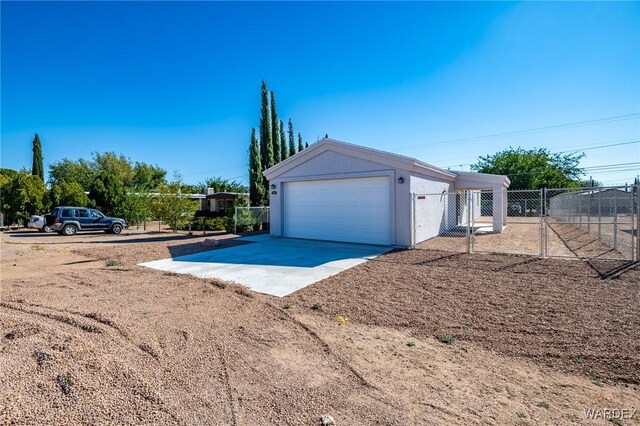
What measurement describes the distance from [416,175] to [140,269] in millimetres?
9055

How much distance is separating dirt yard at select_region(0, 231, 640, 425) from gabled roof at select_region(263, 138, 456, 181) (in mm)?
5083

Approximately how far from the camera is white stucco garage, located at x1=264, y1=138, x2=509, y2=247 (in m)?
11.1

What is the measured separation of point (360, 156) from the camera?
11812 millimetres

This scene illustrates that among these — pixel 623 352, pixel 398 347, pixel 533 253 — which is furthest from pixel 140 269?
pixel 533 253

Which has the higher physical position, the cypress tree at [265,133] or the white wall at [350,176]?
the cypress tree at [265,133]

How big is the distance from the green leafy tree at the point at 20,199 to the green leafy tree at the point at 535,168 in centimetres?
4105

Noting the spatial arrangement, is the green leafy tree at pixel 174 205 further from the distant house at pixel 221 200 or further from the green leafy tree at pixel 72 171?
the green leafy tree at pixel 72 171

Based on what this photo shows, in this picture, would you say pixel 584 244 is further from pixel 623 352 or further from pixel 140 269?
pixel 140 269

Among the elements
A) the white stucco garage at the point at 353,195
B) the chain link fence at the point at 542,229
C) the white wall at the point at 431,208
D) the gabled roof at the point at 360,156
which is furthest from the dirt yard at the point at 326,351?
the white wall at the point at 431,208

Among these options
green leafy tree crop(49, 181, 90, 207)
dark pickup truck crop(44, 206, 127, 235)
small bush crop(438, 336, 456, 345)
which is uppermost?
green leafy tree crop(49, 181, 90, 207)

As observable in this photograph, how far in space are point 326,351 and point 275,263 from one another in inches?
209

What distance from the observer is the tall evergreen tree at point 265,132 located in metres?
22.9

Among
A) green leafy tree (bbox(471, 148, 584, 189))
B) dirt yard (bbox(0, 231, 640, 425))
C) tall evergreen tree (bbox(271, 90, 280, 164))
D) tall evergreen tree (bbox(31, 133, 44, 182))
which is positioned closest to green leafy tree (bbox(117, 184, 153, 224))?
tall evergreen tree (bbox(271, 90, 280, 164))

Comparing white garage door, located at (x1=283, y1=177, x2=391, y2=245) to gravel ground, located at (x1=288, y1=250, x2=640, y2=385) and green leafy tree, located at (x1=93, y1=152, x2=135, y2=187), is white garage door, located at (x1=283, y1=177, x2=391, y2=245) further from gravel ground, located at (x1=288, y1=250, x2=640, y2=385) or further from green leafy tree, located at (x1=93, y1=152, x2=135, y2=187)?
green leafy tree, located at (x1=93, y1=152, x2=135, y2=187)
